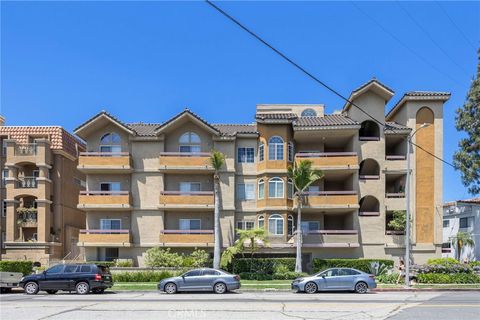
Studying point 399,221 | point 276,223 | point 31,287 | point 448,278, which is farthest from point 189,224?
point 448,278

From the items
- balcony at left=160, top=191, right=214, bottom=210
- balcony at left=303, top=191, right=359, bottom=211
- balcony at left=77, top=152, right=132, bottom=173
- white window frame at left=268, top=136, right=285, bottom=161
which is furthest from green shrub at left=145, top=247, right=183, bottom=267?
white window frame at left=268, top=136, right=285, bottom=161

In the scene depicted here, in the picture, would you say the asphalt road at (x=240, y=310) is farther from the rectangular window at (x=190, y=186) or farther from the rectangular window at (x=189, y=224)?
the rectangular window at (x=190, y=186)

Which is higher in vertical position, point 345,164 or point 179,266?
point 345,164

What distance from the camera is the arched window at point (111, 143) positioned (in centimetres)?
4038

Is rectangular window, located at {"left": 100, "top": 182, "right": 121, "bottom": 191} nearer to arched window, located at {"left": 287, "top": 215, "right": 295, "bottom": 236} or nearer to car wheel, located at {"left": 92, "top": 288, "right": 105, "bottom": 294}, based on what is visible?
arched window, located at {"left": 287, "top": 215, "right": 295, "bottom": 236}

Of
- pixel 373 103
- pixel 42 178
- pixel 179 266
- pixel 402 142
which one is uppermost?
pixel 373 103

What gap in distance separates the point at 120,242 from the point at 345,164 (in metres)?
17.6

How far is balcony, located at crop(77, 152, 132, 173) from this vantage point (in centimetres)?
3888

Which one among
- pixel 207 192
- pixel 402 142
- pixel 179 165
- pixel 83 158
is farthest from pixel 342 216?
pixel 83 158

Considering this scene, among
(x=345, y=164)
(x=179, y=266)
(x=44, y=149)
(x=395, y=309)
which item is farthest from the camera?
(x=44, y=149)

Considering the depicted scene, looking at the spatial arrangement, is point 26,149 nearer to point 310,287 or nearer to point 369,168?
point 369,168

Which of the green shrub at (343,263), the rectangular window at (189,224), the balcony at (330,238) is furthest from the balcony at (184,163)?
the green shrub at (343,263)

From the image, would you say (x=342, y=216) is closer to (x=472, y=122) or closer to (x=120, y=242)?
(x=472, y=122)

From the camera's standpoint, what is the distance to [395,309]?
55.3 feet
